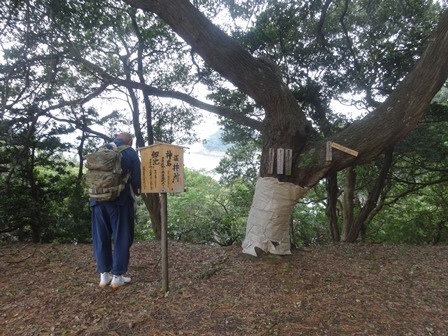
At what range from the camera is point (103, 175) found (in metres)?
3.05

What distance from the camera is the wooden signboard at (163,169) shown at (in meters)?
2.99

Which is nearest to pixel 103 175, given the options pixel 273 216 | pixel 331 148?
pixel 273 216

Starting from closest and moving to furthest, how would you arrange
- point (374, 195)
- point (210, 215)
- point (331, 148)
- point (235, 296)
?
point (235, 296) < point (331, 148) < point (374, 195) < point (210, 215)

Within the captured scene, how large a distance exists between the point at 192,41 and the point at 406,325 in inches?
154

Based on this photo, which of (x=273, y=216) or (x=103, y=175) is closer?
(x=103, y=175)

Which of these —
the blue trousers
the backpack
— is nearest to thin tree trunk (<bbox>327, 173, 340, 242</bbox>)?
the blue trousers

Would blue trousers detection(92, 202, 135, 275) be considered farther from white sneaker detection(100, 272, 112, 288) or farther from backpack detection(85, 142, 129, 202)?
backpack detection(85, 142, 129, 202)

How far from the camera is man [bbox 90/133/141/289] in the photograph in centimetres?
323

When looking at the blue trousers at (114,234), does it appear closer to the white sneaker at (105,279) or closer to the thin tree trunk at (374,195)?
the white sneaker at (105,279)

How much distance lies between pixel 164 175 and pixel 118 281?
55.2 inches

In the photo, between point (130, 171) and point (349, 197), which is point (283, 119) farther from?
point (349, 197)

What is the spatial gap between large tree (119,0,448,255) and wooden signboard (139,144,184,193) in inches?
57.3

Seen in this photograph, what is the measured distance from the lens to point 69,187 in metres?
6.52

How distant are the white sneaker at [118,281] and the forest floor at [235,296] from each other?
77mm
